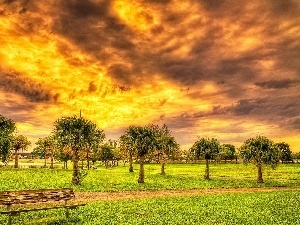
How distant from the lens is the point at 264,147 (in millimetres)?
55000

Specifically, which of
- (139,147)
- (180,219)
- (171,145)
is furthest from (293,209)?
(171,145)

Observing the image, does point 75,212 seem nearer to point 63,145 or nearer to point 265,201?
point 265,201

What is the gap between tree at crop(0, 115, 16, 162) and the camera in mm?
37750

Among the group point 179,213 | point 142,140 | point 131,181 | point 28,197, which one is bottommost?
point 131,181

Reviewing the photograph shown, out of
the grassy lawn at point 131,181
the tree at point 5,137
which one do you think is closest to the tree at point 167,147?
the grassy lawn at point 131,181

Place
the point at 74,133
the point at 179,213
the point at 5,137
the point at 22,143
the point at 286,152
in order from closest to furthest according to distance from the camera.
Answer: the point at 179,213 → the point at 5,137 → the point at 74,133 → the point at 22,143 → the point at 286,152

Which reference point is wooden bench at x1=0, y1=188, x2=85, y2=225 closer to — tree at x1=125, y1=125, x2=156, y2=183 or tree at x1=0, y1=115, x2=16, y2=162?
tree at x1=0, y1=115, x2=16, y2=162

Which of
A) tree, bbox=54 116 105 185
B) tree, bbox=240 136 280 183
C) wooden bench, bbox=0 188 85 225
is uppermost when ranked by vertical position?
tree, bbox=54 116 105 185

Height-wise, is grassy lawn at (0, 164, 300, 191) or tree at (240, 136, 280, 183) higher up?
tree at (240, 136, 280, 183)

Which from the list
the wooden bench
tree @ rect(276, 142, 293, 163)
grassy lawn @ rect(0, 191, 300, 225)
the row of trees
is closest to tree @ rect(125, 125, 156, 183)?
the row of trees

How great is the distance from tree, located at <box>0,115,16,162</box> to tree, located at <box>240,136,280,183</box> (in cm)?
3983

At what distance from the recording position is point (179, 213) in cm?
2219

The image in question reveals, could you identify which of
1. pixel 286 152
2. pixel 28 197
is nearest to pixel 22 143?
pixel 28 197

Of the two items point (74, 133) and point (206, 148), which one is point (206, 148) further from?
point (74, 133)
